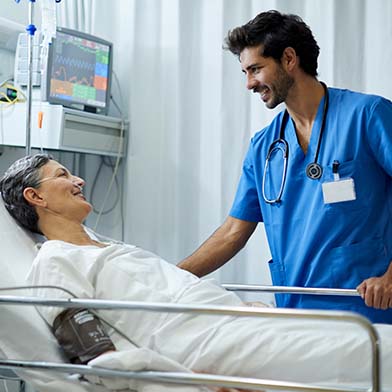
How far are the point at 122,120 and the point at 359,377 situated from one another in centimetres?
212

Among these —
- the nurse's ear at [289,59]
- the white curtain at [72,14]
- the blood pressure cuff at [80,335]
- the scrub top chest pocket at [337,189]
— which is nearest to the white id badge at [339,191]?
the scrub top chest pocket at [337,189]

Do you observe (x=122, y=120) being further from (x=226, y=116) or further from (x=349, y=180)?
(x=349, y=180)

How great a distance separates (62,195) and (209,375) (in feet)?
2.94

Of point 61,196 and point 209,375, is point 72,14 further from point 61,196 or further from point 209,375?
point 209,375

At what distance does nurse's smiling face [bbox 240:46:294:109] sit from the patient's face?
688 mm

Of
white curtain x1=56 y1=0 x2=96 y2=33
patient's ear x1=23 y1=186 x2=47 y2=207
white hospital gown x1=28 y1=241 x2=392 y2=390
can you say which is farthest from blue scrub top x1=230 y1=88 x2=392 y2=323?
white curtain x1=56 y1=0 x2=96 y2=33

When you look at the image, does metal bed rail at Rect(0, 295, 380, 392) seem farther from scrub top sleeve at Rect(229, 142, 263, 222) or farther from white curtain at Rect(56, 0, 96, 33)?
white curtain at Rect(56, 0, 96, 33)

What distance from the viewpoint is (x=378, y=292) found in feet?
5.62

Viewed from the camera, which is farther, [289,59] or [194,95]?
[194,95]

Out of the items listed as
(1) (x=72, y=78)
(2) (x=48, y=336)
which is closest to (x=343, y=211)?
(2) (x=48, y=336)

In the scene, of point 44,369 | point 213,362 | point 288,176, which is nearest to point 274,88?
point 288,176

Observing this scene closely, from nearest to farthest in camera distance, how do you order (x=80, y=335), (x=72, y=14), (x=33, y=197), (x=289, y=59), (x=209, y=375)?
1. (x=209, y=375)
2. (x=80, y=335)
3. (x=33, y=197)
4. (x=289, y=59)
5. (x=72, y=14)

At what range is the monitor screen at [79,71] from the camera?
9.47 feet

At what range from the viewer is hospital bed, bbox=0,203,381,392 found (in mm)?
1105
